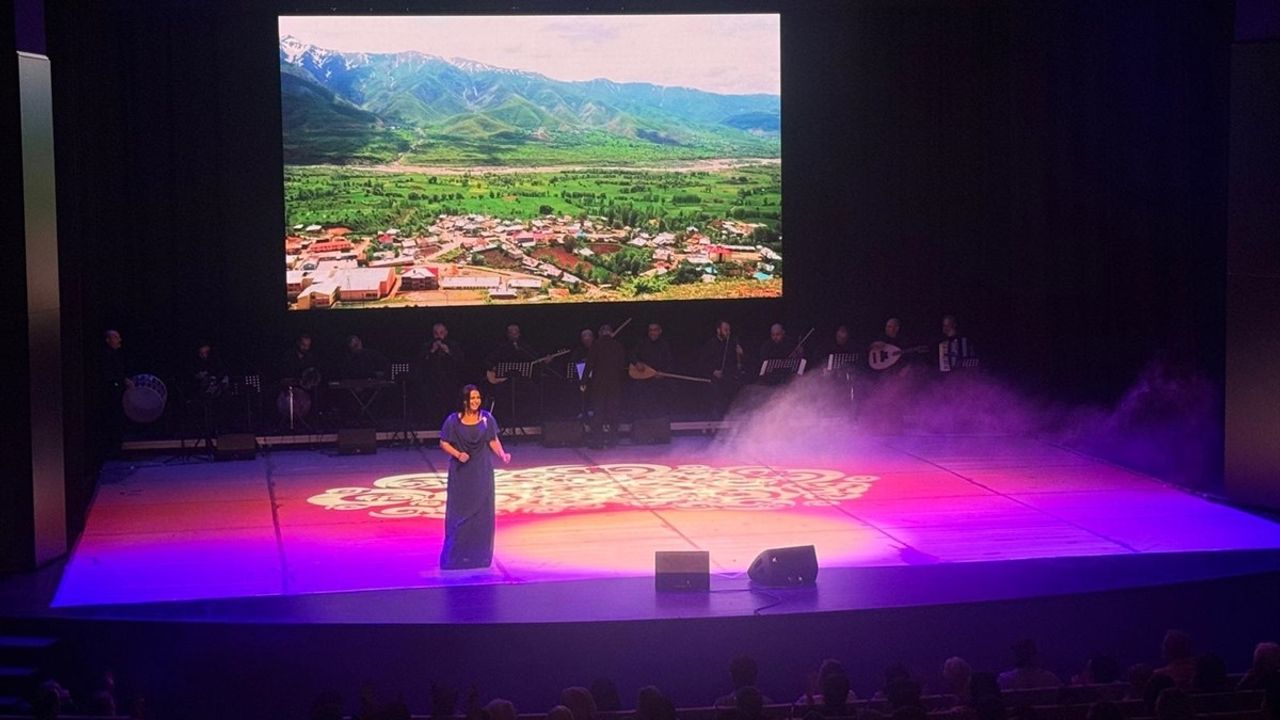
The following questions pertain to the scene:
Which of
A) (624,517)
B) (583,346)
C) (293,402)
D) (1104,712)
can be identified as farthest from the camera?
(583,346)

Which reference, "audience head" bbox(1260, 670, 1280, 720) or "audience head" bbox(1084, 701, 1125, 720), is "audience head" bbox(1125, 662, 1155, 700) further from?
"audience head" bbox(1084, 701, 1125, 720)

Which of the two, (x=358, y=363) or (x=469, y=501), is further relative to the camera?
(x=358, y=363)

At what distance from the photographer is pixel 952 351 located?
746 inches

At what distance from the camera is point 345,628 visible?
34.2 ft

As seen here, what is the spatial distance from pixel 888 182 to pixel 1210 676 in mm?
12990

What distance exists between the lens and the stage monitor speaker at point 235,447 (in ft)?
58.9

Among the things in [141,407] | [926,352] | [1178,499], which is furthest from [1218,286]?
[141,407]

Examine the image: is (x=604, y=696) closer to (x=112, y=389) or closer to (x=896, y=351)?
(x=112, y=389)

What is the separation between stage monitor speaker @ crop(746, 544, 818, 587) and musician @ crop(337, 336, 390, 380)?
27.1 ft

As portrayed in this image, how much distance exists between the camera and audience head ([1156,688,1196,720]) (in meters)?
6.61

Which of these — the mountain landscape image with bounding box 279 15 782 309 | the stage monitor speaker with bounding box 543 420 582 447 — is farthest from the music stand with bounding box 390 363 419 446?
the stage monitor speaker with bounding box 543 420 582 447

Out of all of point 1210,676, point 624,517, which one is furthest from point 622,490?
point 1210,676

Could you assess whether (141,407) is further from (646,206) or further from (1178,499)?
(1178,499)

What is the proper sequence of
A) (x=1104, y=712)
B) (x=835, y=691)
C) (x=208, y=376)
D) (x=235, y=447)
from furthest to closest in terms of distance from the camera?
(x=235, y=447) < (x=208, y=376) < (x=835, y=691) < (x=1104, y=712)
